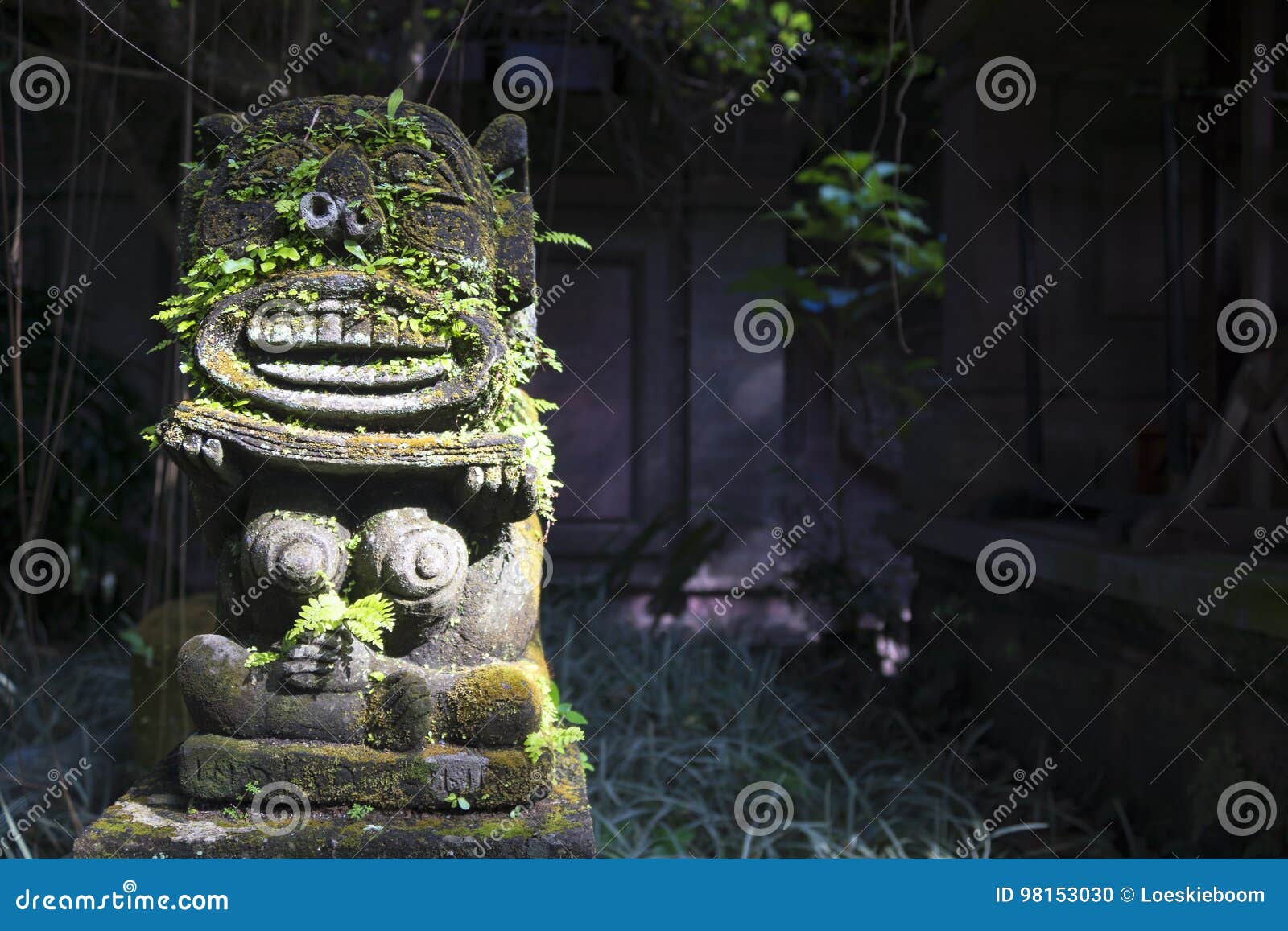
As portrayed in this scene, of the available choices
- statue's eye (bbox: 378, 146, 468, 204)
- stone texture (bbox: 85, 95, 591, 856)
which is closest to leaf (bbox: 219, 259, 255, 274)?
stone texture (bbox: 85, 95, 591, 856)

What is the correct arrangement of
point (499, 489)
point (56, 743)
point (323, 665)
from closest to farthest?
point (323, 665) → point (499, 489) → point (56, 743)

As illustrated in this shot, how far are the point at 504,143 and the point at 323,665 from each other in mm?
1259

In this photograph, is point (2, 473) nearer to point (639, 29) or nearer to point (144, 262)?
point (144, 262)

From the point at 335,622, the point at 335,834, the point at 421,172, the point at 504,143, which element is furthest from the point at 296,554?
the point at 504,143

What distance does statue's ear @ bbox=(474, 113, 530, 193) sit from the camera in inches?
102

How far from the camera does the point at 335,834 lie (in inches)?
79.3

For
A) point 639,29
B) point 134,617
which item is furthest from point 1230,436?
point 134,617

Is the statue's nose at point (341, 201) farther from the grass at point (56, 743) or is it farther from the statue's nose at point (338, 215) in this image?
the grass at point (56, 743)

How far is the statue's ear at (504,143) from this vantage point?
2.59 m

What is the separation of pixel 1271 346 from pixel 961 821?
1.90m

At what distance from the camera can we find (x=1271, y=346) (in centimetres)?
365

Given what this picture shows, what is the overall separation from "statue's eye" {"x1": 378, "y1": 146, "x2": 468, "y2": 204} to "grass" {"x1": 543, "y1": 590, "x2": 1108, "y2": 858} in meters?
2.13

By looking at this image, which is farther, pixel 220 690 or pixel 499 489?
pixel 499 489

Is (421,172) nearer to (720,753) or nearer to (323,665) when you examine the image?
(323,665)
